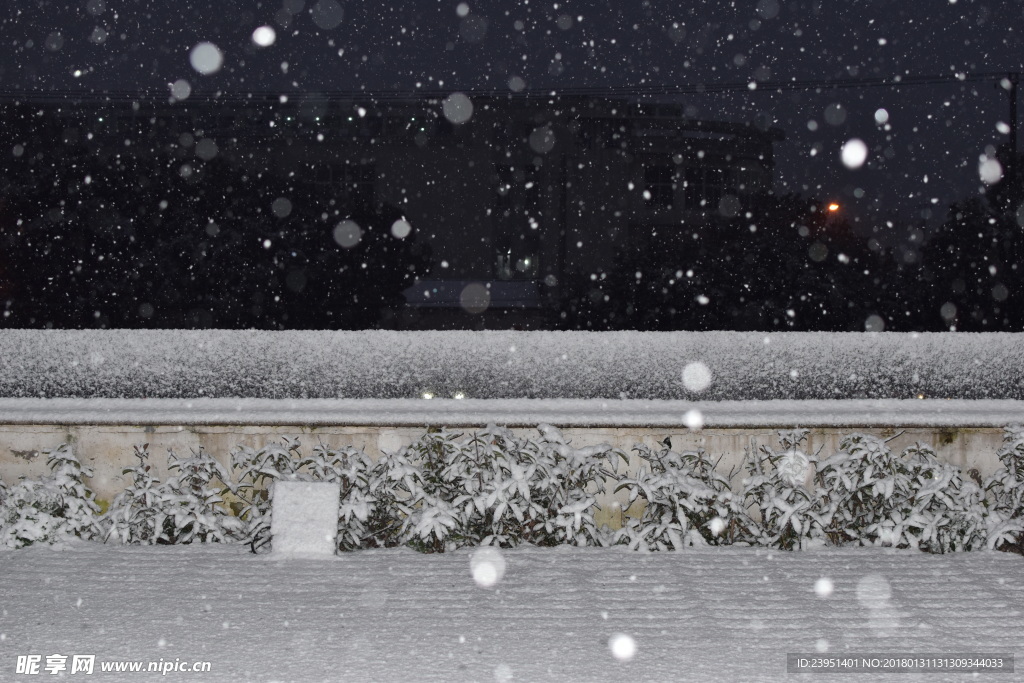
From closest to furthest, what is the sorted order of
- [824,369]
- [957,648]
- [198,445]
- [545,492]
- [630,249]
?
[957,648]
[545,492]
[198,445]
[824,369]
[630,249]

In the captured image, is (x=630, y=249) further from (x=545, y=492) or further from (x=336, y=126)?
(x=336, y=126)

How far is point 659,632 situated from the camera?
14.4ft

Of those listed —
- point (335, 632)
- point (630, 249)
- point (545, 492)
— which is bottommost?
point (335, 632)

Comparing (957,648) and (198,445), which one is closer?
(957,648)

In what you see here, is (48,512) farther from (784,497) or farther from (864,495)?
(864,495)

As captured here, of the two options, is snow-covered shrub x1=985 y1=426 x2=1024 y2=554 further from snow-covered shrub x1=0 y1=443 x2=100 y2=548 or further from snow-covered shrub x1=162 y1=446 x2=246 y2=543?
snow-covered shrub x1=0 y1=443 x2=100 y2=548

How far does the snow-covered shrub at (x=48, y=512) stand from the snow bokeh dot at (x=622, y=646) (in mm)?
4105

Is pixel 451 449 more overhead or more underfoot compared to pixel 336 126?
more underfoot

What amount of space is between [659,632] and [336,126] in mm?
29483

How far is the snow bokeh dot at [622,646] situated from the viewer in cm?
408

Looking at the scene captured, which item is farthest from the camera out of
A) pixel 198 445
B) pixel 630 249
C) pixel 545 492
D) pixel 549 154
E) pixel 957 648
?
pixel 549 154

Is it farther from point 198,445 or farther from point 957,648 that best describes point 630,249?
point 957,648

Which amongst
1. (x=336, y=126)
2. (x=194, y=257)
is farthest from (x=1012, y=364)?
(x=336, y=126)

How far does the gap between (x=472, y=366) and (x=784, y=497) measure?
12.2 feet
